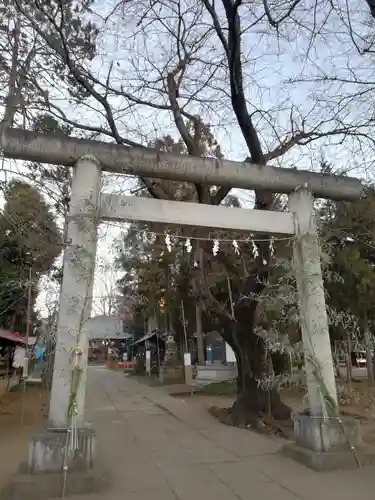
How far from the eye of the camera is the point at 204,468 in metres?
6.36

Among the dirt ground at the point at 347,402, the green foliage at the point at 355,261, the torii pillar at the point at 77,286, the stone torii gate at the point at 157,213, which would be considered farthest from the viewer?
the green foliage at the point at 355,261

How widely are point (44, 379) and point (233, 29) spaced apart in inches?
648

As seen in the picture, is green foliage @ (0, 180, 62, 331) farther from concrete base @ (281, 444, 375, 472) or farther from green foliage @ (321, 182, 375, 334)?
concrete base @ (281, 444, 375, 472)

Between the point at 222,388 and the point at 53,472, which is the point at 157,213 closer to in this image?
the point at 53,472

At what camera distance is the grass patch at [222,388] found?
18.6 metres

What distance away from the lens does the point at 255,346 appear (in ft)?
35.0

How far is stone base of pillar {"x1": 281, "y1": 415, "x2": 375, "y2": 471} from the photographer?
5.86 m

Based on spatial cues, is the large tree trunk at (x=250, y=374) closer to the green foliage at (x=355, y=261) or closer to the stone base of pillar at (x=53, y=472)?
the green foliage at (x=355, y=261)

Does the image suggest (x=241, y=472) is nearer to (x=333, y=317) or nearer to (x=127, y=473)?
(x=127, y=473)

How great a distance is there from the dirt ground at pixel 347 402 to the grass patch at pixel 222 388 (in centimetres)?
47

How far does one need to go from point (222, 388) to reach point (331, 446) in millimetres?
14003

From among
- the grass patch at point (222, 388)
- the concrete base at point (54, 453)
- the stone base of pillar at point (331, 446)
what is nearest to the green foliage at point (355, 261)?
the stone base of pillar at point (331, 446)

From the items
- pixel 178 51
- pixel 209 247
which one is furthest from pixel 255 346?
pixel 178 51

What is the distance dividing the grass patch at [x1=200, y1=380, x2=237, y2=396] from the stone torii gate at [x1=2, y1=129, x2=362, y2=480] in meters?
12.3
